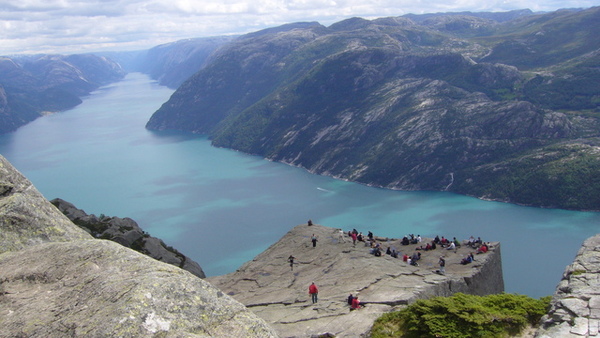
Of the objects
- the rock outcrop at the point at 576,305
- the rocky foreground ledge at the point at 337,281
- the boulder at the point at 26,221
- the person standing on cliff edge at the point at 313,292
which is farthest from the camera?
the person standing on cliff edge at the point at 313,292

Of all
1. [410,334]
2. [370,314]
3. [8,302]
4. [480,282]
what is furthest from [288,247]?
[8,302]

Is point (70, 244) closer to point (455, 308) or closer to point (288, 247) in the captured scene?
point (455, 308)

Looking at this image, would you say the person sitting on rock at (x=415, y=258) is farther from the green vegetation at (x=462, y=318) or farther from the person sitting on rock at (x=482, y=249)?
the green vegetation at (x=462, y=318)

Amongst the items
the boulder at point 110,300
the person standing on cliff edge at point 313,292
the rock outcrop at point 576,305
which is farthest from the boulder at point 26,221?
the rock outcrop at point 576,305

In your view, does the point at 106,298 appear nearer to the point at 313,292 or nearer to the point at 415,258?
the point at 313,292

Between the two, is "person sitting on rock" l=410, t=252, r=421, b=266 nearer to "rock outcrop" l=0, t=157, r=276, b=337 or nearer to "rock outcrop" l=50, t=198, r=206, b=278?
"rock outcrop" l=50, t=198, r=206, b=278

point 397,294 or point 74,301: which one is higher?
point 74,301

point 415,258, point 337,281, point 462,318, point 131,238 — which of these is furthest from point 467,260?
point 131,238
